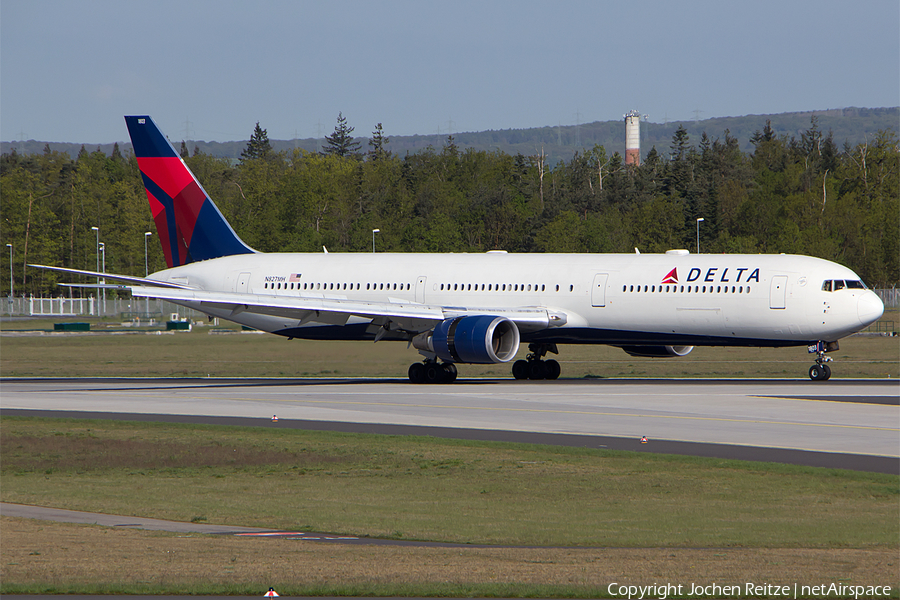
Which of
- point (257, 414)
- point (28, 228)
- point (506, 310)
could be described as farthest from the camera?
point (28, 228)

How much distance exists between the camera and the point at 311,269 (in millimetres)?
40875

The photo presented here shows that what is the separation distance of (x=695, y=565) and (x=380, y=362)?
29.9m

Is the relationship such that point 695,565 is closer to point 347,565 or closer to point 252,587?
point 347,565

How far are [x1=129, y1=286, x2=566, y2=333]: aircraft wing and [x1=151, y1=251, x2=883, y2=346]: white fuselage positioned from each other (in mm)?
561

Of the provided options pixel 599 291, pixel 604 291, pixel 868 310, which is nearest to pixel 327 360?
pixel 599 291

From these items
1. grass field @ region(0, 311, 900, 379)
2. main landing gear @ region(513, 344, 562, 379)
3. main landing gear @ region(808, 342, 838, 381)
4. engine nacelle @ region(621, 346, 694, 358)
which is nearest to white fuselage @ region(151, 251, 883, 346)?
main landing gear @ region(808, 342, 838, 381)

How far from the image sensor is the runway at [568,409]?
21.3m

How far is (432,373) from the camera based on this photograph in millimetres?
36594

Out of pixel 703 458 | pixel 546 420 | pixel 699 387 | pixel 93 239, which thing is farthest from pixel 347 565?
pixel 93 239

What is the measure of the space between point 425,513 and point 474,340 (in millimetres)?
18749

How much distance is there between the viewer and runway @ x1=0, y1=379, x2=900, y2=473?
21.3m

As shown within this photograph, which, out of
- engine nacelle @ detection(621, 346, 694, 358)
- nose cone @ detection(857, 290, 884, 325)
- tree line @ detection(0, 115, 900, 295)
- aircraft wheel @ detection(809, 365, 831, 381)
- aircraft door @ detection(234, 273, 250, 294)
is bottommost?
aircraft wheel @ detection(809, 365, 831, 381)

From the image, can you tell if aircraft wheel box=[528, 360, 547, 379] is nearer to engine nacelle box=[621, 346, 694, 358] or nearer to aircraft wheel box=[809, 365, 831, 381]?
engine nacelle box=[621, 346, 694, 358]

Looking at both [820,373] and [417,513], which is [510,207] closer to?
[820,373]
